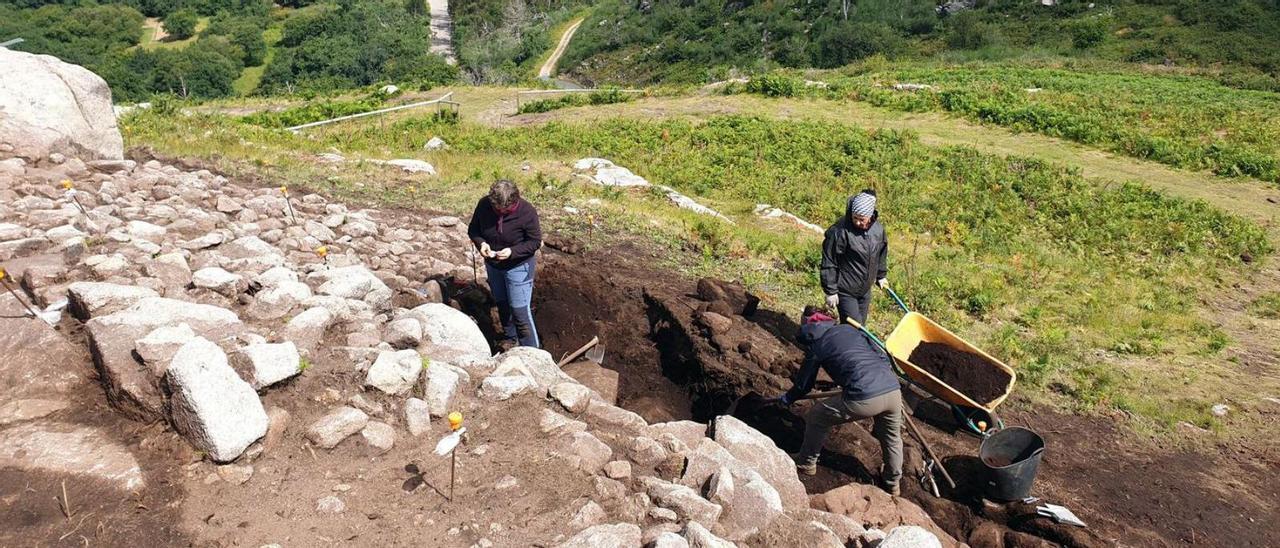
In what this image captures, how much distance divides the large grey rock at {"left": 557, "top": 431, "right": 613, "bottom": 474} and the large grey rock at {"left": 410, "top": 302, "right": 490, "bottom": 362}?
1171 millimetres

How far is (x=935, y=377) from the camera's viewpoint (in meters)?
5.87

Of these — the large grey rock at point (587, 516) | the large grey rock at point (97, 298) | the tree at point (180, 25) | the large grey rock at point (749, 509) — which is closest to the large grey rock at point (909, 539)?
the large grey rock at point (749, 509)

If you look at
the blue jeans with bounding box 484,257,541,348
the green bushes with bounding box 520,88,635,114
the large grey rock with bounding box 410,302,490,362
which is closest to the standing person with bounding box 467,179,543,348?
the blue jeans with bounding box 484,257,541,348

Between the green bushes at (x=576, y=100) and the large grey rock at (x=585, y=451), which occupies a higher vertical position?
the large grey rock at (x=585, y=451)

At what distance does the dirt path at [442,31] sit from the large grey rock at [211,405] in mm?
77913

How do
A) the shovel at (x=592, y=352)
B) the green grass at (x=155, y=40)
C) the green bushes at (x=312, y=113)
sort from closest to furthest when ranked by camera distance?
the shovel at (x=592, y=352)
the green bushes at (x=312, y=113)
the green grass at (x=155, y=40)

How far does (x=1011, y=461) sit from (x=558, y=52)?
74967 millimetres

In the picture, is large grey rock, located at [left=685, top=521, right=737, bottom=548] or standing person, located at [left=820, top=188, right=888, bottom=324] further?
standing person, located at [left=820, top=188, right=888, bottom=324]

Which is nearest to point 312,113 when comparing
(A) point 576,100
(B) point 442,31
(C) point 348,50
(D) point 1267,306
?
(A) point 576,100

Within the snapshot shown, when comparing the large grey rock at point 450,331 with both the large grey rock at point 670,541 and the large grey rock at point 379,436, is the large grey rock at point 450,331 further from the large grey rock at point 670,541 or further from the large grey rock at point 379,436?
the large grey rock at point 670,541

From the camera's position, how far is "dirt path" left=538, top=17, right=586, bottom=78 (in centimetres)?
6906

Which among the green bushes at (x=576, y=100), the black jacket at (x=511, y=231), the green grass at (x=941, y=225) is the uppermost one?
the black jacket at (x=511, y=231)

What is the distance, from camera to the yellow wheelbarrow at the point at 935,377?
5.58 meters

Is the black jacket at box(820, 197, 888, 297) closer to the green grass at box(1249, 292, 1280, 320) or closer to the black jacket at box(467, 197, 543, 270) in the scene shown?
the black jacket at box(467, 197, 543, 270)
